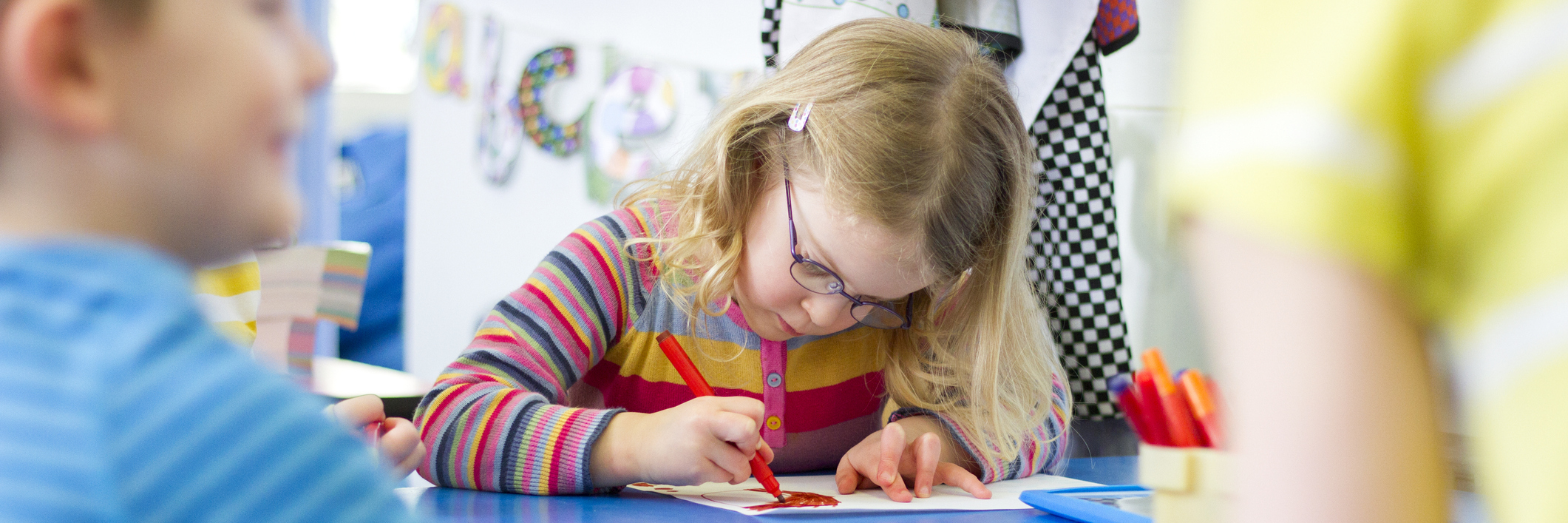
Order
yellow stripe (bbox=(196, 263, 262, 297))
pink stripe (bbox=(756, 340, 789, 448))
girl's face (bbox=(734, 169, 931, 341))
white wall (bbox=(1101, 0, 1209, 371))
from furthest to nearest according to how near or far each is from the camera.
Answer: white wall (bbox=(1101, 0, 1209, 371)), yellow stripe (bbox=(196, 263, 262, 297)), pink stripe (bbox=(756, 340, 789, 448)), girl's face (bbox=(734, 169, 931, 341))

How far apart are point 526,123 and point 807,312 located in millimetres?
1892

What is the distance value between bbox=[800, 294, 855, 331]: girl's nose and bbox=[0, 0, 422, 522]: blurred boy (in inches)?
25.0

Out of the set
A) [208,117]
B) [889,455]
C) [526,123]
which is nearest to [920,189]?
[889,455]

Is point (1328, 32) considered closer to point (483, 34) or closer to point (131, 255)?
point (131, 255)

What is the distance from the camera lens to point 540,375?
0.84 meters

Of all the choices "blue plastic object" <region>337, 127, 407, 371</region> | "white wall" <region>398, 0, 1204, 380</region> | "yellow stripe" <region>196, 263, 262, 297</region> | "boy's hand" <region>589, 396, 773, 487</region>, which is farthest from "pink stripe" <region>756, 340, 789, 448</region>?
"blue plastic object" <region>337, 127, 407, 371</region>

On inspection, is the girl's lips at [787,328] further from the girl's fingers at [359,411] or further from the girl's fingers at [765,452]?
the girl's fingers at [359,411]

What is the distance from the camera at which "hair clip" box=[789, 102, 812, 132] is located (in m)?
0.87

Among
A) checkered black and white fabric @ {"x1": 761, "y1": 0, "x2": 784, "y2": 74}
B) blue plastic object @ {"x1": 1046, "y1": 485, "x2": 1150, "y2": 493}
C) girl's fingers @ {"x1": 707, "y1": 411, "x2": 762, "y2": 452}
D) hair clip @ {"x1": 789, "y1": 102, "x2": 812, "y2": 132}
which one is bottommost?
blue plastic object @ {"x1": 1046, "y1": 485, "x2": 1150, "y2": 493}

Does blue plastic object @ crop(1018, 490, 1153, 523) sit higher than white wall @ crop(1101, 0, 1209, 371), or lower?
lower

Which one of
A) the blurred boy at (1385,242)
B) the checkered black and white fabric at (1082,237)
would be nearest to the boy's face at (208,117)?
the blurred boy at (1385,242)

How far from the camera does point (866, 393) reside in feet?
3.38

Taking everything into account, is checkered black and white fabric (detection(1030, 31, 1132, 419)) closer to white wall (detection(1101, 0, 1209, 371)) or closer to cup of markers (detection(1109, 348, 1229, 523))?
white wall (detection(1101, 0, 1209, 371))

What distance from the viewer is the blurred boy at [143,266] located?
0.62 feet
